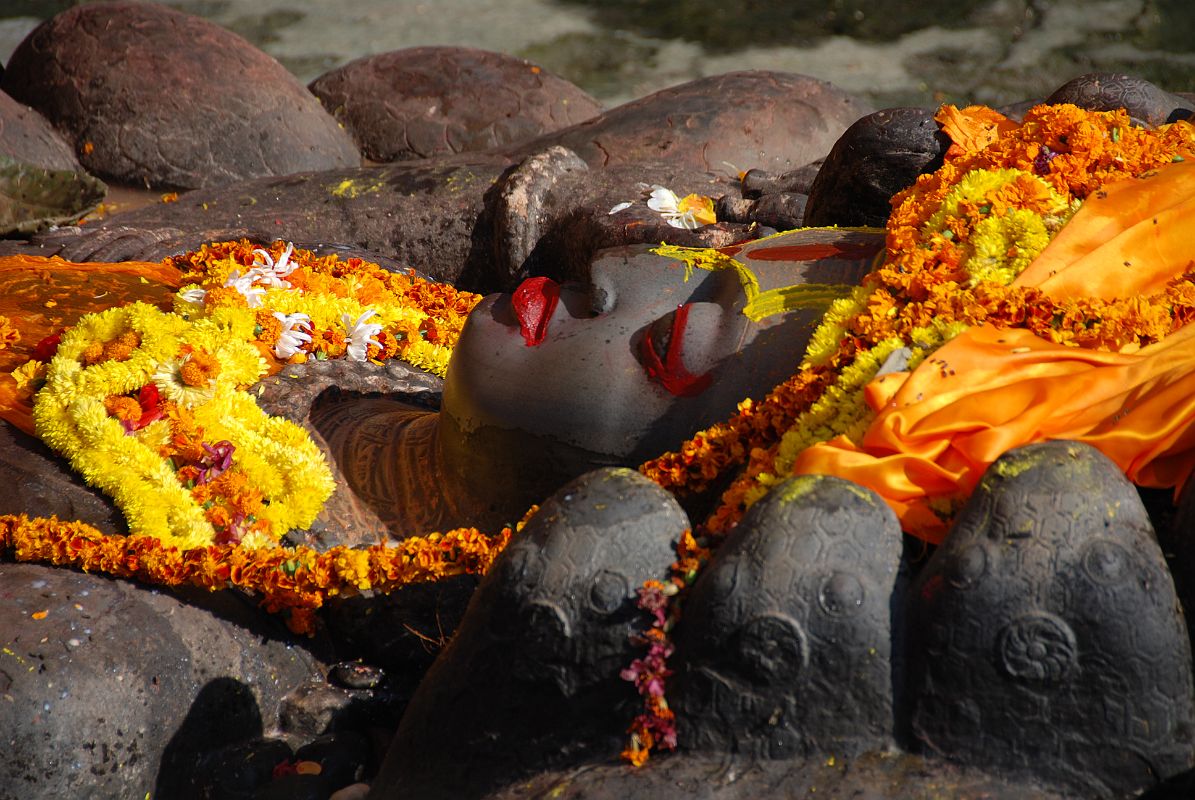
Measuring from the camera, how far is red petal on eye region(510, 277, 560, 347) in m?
2.72

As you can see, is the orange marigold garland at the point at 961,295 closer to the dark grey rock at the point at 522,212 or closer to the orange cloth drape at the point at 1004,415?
the orange cloth drape at the point at 1004,415

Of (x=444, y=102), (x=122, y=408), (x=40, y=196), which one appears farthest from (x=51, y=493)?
(x=444, y=102)

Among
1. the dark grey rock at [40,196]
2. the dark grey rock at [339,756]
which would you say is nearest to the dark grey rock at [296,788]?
the dark grey rock at [339,756]

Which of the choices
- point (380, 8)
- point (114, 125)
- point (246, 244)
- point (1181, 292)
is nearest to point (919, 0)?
point (380, 8)

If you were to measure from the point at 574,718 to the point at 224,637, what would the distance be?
1.10 metres

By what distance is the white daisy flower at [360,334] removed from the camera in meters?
3.52

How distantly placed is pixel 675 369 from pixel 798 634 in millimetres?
843

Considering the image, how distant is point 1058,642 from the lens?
5.76 feet

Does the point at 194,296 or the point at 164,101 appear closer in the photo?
the point at 194,296

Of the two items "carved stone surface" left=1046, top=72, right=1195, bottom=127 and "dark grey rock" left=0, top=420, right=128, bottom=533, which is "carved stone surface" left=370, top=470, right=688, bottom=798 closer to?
"dark grey rock" left=0, top=420, right=128, bottom=533

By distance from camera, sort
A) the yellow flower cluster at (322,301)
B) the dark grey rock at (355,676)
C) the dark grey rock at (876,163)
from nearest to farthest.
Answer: the dark grey rock at (355,676), the dark grey rock at (876,163), the yellow flower cluster at (322,301)

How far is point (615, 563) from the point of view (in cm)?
196

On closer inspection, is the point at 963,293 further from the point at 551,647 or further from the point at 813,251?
the point at 551,647

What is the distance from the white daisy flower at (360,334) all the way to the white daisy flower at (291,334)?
12cm
